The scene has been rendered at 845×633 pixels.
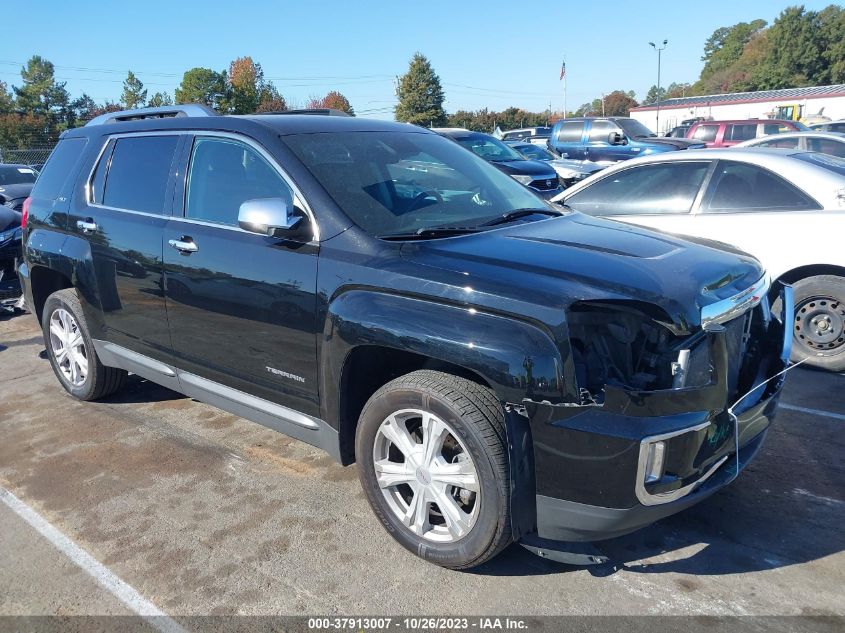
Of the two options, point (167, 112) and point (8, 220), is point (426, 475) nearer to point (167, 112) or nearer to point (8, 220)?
point (167, 112)

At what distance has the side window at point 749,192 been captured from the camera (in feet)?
17.5

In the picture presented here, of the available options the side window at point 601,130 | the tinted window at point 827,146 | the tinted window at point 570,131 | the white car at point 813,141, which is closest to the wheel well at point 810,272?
the white car at point 813,141

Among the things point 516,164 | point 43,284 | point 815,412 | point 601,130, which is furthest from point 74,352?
point 601,130

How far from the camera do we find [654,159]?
238 inches

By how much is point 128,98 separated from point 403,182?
8009cm

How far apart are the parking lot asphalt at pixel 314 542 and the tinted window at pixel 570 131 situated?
16.5m

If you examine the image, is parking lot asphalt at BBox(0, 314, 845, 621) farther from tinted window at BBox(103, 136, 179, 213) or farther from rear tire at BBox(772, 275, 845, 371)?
tinted window at BBox(103, 136, 179, 213)

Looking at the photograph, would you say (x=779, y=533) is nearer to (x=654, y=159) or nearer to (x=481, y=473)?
(x=481, y=473)

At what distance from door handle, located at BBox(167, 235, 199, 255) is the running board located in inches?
91.0

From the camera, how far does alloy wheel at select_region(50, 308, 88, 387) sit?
5062 mm

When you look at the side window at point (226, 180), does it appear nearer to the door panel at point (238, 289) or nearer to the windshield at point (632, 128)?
the door panel at point (238, 289)

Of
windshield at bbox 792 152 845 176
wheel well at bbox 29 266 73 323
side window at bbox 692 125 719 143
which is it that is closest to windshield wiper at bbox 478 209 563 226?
windshield at bbox 792 152 845 176

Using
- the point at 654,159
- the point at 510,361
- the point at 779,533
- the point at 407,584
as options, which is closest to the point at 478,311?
the point at 510,361

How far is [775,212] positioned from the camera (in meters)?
5.34
